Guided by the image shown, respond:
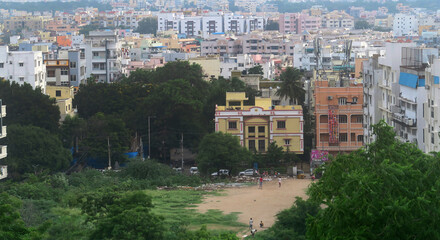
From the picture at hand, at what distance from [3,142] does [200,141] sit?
30.9 feet

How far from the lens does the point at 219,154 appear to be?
42375 millimetres

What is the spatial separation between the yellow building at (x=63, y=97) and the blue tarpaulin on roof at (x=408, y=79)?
67.5ft

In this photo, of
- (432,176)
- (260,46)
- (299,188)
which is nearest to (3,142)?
(299,188)

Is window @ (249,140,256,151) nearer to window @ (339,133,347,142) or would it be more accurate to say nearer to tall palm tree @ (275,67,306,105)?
window @ (339,133,347,142)

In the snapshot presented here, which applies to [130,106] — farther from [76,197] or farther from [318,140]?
[76,197]

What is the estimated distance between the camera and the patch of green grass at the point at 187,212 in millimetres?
33250

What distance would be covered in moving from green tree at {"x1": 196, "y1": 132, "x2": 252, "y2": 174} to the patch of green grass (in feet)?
10.6

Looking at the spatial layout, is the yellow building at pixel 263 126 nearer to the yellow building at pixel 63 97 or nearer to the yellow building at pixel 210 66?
the yellow building at pixel 63 97

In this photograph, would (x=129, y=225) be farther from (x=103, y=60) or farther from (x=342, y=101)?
(x=103, y=60)

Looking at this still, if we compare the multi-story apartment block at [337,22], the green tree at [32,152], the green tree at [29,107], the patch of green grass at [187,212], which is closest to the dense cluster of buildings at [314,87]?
the green tree at [29,107]

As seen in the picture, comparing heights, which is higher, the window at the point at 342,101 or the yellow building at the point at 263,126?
the window at the point at 342,101

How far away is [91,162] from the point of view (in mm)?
45906

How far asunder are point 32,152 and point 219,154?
304 inches

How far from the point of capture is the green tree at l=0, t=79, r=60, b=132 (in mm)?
45812
